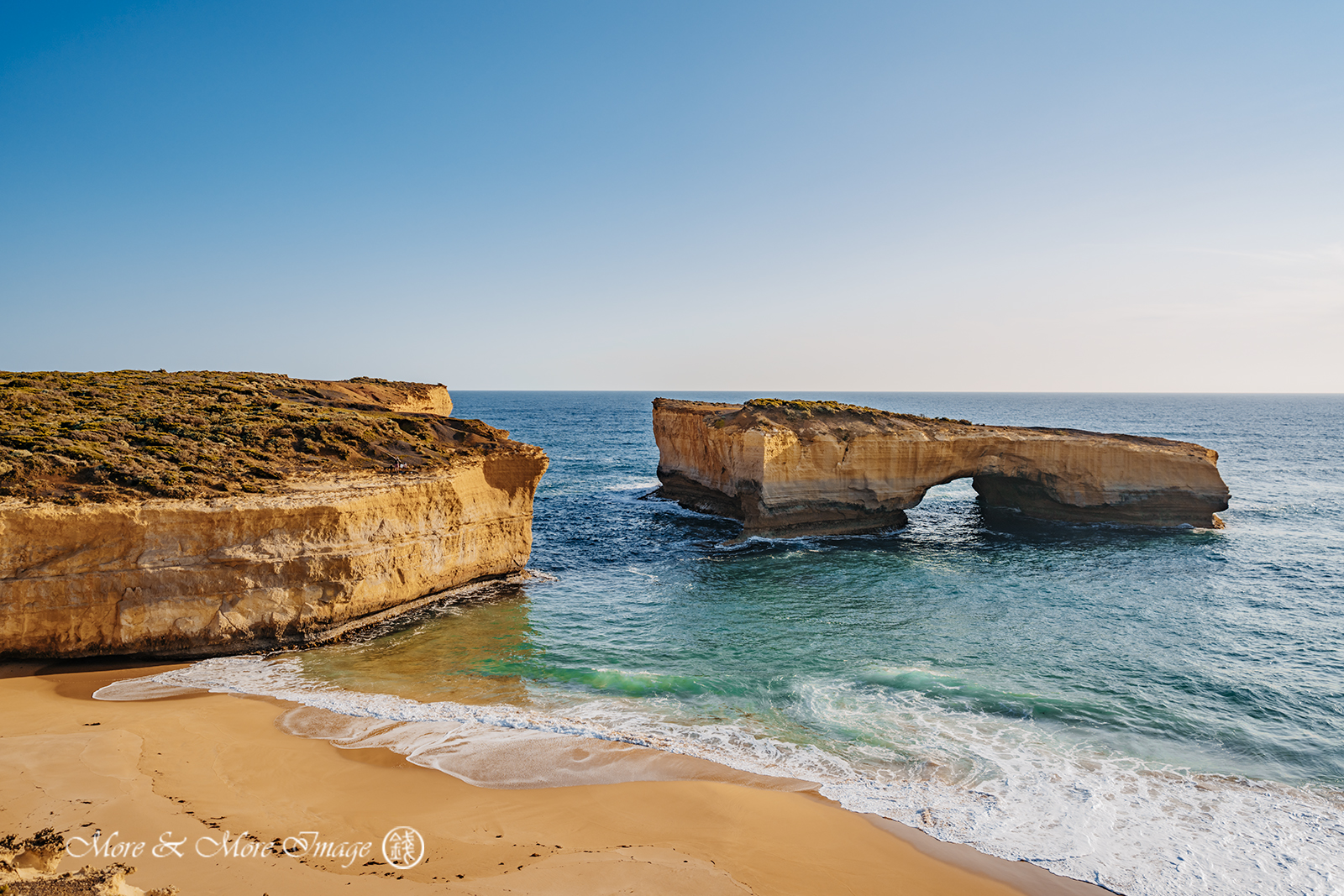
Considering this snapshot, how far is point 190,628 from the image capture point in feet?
50.0

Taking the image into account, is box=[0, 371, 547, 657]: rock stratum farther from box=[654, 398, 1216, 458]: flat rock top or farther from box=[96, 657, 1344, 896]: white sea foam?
box=[654, 398, 1216, 458]: flat rock top

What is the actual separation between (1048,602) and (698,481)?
19.3 metres

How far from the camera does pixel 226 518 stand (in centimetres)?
1536

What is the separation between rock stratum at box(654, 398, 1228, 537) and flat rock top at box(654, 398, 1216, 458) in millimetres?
72

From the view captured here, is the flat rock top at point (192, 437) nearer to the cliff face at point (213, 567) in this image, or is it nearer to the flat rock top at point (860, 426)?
the cliff face at point (213, 567)

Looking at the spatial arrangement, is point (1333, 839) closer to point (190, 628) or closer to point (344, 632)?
point (344, 632)

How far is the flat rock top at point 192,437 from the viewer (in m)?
15.6

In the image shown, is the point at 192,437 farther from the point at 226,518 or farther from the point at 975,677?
the point at 975,677

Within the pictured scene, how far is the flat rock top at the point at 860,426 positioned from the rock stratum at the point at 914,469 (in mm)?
72

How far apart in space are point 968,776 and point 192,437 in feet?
71.1

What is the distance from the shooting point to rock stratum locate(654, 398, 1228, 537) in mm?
30281

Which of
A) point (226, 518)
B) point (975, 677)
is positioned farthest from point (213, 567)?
point (975, 677)

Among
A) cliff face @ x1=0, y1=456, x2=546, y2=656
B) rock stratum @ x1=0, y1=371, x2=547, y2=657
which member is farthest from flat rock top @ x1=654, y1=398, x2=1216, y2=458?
cliff face @ x1=0, y1=456, x2=546, y2=656

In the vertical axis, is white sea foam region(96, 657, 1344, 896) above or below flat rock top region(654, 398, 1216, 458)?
below
